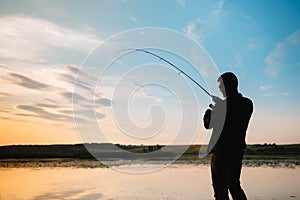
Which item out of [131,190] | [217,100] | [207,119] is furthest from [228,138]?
[131,190]

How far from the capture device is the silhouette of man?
181 inches

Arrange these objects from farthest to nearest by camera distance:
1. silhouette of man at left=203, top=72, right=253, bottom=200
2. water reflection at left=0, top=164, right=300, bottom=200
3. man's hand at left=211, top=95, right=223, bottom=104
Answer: water reflection at left=0, top=164, right=300, bottom=200, man's hand at left=211, top=95, right=223, bottom=104, silhouette of man at left=203, top=72, right=253, bottom=200

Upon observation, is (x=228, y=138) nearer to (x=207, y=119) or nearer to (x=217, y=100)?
(x=207, y=119)

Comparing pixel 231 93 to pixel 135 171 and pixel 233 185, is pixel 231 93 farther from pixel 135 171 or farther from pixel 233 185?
pixel 135 171

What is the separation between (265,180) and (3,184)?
33.1 ft

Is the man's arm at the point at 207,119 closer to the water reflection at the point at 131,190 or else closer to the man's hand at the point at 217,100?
the man's hand at the point at 217,100

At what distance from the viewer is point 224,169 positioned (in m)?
4.59

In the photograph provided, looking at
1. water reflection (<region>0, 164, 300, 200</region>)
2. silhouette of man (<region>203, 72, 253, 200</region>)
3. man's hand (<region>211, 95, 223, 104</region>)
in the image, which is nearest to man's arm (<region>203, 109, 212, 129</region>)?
silhouette of man (<region>203, 72, 253, 200</region>)

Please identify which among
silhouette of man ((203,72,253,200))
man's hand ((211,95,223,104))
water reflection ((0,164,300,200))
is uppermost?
man's hand ((211,95,223,104))

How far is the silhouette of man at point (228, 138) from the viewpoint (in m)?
4.61

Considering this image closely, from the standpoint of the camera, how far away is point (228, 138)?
15.2ft

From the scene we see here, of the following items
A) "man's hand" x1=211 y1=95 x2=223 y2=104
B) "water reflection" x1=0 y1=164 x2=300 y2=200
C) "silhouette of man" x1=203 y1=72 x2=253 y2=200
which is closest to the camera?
"silhouette of man" x1=203 y1=72 x2=253 y2=200

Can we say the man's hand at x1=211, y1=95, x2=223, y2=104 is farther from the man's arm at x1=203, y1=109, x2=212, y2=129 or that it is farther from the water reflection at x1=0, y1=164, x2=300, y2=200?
the water reflection at x1=0, y1=164, x2=300, y2=200

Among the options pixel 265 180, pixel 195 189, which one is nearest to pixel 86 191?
pixel 195 189
